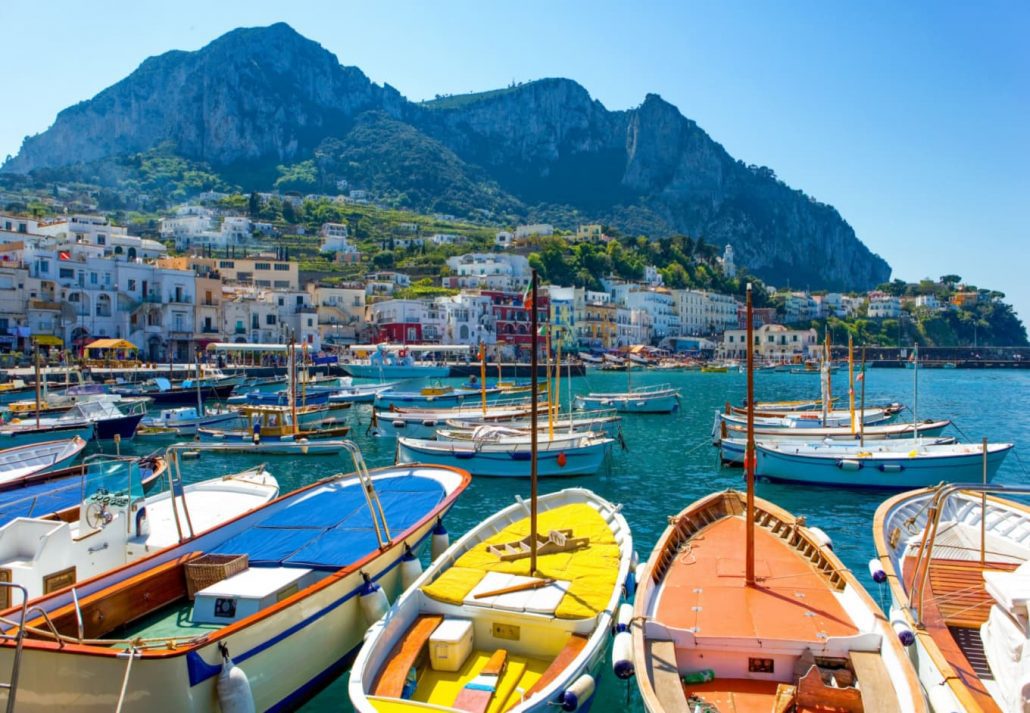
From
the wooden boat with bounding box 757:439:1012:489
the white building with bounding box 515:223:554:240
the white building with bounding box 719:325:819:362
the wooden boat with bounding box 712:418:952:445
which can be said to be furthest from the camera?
the white building with bounding box 515:223:554:240

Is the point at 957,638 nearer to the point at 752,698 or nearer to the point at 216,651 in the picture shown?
the point at 752,698

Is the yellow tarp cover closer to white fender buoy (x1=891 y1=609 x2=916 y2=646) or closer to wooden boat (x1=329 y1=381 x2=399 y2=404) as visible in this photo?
white fender buoy (x1=891 y1=609 x2=916 y2=646)

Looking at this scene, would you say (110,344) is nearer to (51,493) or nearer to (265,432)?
(265,432)

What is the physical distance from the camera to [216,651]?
8.17 m

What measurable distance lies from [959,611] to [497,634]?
6324 mm

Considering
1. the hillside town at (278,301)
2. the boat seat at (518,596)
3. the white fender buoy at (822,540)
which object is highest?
the hillside town at (278,301)

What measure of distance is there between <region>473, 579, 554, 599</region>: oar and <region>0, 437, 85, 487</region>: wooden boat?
18.9 m

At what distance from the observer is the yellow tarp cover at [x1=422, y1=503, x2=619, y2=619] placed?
1011 cm

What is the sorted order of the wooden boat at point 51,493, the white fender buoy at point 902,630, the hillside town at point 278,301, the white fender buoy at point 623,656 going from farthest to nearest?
1. the hillside town at point 278,301
2. the wooden boat at point 51,493
3. the white fender buoy at point 902,630
4. the white fender buoy at point 623,656

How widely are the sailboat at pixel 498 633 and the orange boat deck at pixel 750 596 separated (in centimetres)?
95

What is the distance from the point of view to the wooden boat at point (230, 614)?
296 inches

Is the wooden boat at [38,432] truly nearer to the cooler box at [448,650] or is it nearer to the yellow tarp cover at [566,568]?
the yellow tarp cover at [566,568]

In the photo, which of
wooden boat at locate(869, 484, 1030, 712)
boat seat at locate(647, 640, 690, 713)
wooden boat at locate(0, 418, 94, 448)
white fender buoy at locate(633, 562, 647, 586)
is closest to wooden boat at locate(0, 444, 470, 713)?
white fender buoy at locate(633, 562, 647, 586)

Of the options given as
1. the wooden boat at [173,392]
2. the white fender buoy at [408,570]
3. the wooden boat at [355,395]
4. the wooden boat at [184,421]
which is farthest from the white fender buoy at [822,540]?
the wooden boat at [173,392]
